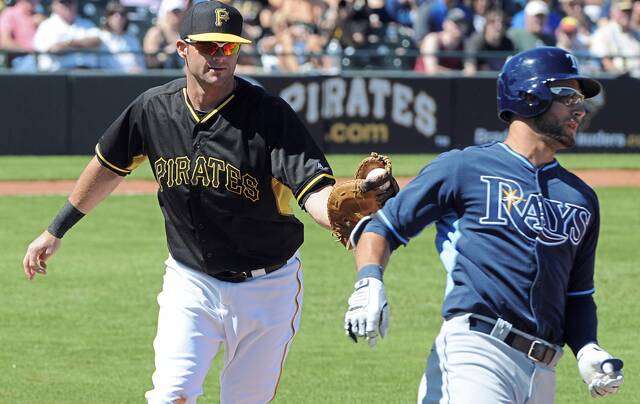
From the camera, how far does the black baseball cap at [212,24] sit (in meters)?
5.69

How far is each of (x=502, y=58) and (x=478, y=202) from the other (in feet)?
54.1

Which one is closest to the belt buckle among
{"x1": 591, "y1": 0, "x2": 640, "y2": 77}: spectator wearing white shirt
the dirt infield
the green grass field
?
the green grass field

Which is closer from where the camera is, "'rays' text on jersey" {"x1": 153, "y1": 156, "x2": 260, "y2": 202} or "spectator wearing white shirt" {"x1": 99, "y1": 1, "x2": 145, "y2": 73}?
"'rays' text on jersey" {"x1": 153, "y1": 156, "x2": 260, "y2": 202}

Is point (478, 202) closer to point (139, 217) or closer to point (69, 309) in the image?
point (69, 309)

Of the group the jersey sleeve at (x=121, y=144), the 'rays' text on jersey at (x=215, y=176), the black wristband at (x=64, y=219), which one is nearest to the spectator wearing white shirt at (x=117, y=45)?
the black wristband at (x=64, y=219)

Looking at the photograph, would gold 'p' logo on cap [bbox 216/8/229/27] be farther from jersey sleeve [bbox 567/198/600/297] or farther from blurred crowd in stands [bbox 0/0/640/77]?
blurred crowd in stands [bbox 0/0/640/77]

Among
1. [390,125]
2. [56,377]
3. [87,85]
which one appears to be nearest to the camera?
[56,377]

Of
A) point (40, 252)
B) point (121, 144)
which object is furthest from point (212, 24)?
point (40, 252)

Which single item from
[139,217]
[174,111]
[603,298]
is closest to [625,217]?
[603,298]

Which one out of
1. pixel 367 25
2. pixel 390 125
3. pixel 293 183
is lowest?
pixel 390 125

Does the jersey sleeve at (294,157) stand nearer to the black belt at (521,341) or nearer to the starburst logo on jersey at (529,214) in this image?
the starburst logo on jersey at (529,214)

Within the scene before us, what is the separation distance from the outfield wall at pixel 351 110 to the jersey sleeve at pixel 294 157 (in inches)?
528

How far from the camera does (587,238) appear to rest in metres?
4.73

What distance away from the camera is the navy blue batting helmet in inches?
184
